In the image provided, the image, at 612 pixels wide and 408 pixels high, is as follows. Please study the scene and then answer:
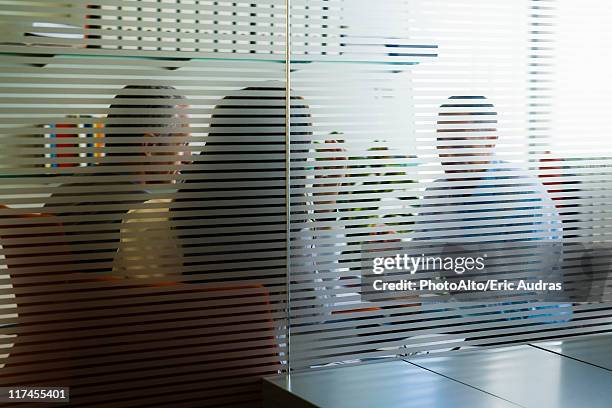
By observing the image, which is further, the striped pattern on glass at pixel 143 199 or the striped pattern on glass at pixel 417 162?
the striped pattern on glass at pixel 417 162

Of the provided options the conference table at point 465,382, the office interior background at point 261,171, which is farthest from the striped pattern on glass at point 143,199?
the conference table at point 465,382

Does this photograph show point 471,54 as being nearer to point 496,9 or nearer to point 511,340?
point 496,9

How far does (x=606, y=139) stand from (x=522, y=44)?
0.38m

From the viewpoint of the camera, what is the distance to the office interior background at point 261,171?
6.12 ft

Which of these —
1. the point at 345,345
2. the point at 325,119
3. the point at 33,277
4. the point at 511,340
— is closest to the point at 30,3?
the point at 33,277

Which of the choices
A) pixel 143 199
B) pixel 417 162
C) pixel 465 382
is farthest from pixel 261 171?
pixel 465 382

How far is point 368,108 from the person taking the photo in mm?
2168

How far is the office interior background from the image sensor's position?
1.87 metres

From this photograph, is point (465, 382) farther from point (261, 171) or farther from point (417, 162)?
point (261, 171)

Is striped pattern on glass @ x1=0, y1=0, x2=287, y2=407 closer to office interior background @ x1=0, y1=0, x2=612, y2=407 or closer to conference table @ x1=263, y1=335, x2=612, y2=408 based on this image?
office interior background @ x1=0, y1=0, x2=612, y2=407

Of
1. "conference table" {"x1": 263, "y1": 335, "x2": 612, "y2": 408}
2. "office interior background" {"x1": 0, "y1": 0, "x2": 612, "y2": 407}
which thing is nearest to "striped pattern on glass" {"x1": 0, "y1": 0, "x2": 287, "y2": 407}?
"office interior background" {"x1": 0, "y1": 0, "x2": 612, "y2": 407}

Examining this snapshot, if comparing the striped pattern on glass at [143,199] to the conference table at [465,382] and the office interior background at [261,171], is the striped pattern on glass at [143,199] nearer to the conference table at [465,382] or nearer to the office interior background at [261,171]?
the office interior background at [261,171]

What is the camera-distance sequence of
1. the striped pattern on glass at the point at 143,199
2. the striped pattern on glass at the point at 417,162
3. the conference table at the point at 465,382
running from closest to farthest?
the striped pattern on glass at the point at 143,199 < the conference table at the point at 465,382 < the striped pattern on glass at the point at 417,162

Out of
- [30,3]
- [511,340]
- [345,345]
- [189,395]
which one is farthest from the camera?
[511,340]
